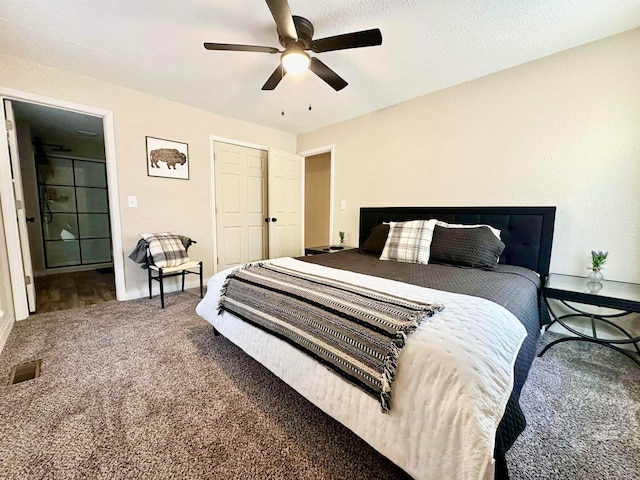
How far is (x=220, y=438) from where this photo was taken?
1.21m

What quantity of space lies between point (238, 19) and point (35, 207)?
471cm

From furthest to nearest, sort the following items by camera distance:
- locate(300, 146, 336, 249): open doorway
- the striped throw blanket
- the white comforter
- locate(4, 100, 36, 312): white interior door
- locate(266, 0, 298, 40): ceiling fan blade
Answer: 1. locate(300, 146, 336, 249): open doorway
2. locate(4, 100, 36, 312): white interior door
3. locate(266, 0, 298, 40): ceiling fan blade
4. the striped throw blanket
5. the white comforter

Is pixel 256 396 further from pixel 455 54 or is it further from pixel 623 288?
pixel 455 54

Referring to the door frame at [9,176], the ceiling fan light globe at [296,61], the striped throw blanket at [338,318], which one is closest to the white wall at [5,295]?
the door frame at [9,176]

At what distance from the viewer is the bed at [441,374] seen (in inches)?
31.0

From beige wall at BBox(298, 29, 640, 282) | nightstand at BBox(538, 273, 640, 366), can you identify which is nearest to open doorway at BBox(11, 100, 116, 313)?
beige wall at BBox(298, 29, 640, 282)

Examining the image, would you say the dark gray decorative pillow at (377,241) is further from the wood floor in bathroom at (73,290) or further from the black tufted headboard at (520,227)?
the wood floor in bathroom at (73,290)

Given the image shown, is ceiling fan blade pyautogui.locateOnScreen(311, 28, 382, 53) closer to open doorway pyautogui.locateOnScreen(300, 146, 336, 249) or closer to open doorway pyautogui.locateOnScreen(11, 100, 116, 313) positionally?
open doorway pyautogui.locateOnScreen(300, 146, 336, 249)

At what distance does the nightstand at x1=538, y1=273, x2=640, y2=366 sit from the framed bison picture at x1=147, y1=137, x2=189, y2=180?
3.94m

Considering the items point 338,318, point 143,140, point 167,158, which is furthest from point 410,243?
point 143,140

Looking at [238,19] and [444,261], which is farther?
[444,261]

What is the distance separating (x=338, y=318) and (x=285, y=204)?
3.32 meters

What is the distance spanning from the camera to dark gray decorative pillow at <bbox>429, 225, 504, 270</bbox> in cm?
205

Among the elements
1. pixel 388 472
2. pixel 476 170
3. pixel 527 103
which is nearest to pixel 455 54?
pixel 527 103
